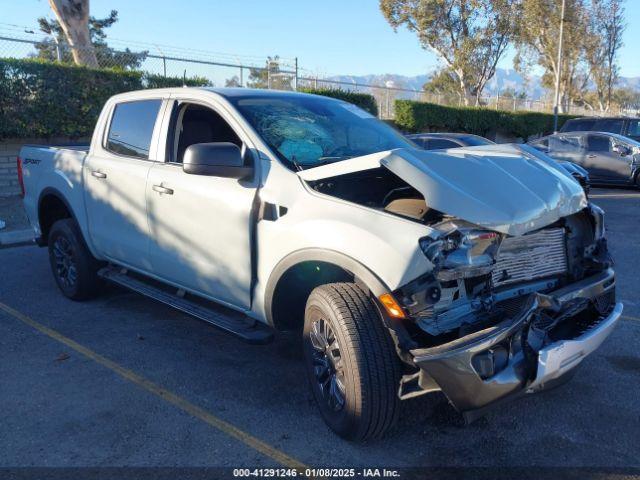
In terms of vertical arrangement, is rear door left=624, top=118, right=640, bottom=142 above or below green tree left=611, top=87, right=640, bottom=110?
below

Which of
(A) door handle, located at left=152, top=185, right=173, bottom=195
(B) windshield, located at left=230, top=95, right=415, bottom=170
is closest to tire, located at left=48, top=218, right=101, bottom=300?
(A) door handle, located at left=152, top=185, right=173, bottom=195

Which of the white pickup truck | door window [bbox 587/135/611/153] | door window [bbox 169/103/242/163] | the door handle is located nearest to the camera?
the white pickup truck

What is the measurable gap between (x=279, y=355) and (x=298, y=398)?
0.77 m

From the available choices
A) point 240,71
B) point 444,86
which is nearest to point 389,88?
point 240,71

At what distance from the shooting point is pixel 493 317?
10.2 ft

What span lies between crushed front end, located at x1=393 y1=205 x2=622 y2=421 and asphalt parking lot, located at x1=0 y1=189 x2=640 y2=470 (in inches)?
16.2

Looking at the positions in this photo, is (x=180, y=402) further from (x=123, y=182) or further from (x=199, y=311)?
(x=123, y=182)

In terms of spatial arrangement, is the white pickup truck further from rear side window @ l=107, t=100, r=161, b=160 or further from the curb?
the curb

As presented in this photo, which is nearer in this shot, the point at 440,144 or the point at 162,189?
the point at 162,189

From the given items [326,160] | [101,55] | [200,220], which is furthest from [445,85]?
[200,220]

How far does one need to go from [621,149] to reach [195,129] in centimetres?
1386

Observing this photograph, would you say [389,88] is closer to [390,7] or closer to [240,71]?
[240,71]

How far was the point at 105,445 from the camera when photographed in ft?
10.8

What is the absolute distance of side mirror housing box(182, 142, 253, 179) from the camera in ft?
11.8
